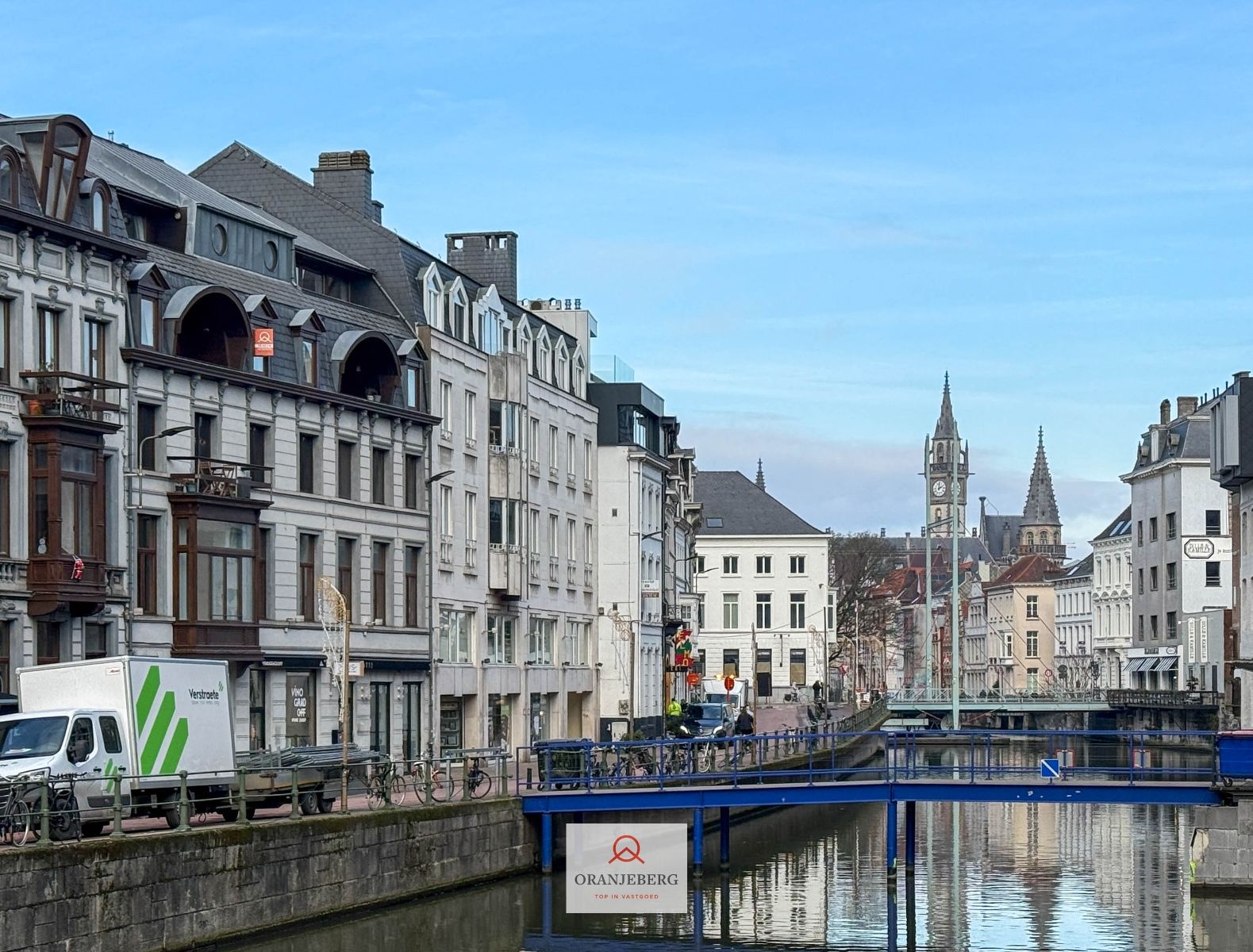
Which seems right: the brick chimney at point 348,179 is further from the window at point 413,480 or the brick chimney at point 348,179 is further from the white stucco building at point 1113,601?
the white stucco building at point 1113,601

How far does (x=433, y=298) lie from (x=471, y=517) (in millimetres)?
7020

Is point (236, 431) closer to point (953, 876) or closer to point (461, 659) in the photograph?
point (461, 659)

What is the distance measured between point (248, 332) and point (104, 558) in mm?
8259

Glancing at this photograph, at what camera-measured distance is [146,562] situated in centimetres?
4897

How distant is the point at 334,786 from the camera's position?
4238 cm

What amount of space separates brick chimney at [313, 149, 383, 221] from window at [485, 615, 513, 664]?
13442mm

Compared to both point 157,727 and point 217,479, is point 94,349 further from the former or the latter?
point 157,727

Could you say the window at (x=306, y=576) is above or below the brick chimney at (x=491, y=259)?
below

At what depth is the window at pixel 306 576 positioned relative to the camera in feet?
183

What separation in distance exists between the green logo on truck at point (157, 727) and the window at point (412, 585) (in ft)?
80.0

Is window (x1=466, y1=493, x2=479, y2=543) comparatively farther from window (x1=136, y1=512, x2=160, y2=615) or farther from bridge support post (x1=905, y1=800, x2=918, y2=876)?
bridge support post (x1=905, y1=800, x2=918, y2=876)

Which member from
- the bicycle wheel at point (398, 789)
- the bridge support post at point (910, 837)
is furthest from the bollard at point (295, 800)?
the bridge support post at point (910, 837)

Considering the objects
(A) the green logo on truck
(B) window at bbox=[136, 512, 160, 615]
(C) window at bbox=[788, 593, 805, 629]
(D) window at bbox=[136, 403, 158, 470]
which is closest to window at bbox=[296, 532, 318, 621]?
(B) window at bbox=[136, 512, 160, 615]

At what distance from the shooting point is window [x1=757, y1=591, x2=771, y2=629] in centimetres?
14188
